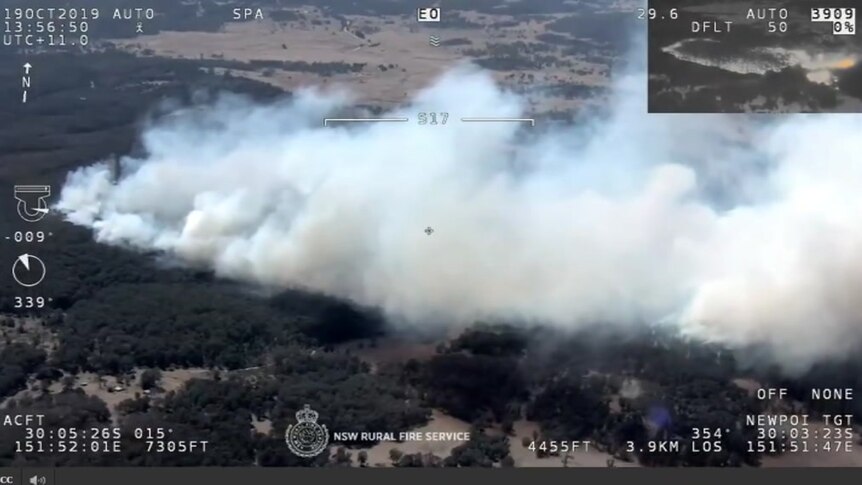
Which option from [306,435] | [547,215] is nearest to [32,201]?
[306,435]

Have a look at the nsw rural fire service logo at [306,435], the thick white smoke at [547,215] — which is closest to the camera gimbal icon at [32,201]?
the thick white smoke at [547,215]

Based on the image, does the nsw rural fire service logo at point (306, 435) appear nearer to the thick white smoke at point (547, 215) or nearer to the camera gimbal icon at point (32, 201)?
the thick white smoke at point (547, 215)

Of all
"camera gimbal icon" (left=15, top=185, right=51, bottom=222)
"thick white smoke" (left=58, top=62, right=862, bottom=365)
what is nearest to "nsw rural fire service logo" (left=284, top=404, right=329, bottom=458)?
"thick white smoke" (left=58, top=62, right=862, bottom=365)

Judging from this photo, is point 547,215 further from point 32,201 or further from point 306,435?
point 32,201

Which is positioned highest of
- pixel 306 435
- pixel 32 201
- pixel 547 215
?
pixel 32 201

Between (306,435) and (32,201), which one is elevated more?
(32,201)

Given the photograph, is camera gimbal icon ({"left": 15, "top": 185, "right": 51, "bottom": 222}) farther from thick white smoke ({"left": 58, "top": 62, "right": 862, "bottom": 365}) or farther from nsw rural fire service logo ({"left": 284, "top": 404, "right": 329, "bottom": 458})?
nsw rural fire service logo ({"left": 284, "top": 404, "right": 329, "bottom": 458})
